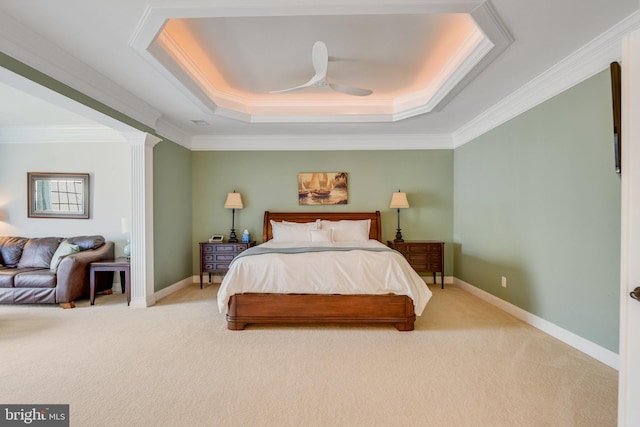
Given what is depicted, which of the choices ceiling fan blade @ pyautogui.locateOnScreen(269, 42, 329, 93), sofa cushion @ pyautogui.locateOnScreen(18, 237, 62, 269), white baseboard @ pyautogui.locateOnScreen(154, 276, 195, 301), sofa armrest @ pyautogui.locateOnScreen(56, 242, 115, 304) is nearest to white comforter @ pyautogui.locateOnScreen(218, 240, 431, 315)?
white baseboard @ pyautogui.locateOnScreen(154, 276, 195, 301)

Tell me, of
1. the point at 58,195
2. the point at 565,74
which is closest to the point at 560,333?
the point at 565,74

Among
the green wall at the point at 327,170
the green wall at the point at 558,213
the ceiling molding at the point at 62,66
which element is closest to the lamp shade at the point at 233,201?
the green wall at the point at 327,170

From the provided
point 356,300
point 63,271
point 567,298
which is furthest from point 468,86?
point 63,271

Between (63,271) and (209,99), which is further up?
(209,99)

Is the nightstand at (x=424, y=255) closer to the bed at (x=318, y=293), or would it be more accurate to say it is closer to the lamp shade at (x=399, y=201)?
the lamp shade at (x=399, y=201)

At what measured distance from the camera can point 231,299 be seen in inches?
121

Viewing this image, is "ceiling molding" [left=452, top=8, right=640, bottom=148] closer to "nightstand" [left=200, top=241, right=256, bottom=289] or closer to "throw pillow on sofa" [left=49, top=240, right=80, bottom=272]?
"nightstand" [left=200, top=241, right=256, bottom=289]

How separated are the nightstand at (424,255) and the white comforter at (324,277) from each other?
5.37ft

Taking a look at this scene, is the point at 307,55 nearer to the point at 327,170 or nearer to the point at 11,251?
the point at 327,170

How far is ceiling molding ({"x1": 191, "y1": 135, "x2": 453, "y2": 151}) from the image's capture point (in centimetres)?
510

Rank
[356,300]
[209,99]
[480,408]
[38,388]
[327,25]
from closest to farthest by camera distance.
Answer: [480,408]
[38,388]
[327,25]
[356,300]
[209,99]

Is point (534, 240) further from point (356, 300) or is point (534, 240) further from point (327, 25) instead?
point (327, 25)

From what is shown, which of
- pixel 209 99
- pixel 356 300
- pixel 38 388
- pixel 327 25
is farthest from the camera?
pixel 209 99

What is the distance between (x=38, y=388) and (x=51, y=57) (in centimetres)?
268
